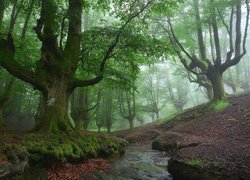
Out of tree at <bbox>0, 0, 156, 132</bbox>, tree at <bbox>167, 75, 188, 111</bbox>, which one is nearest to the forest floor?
tree at <bbox>0, 0, 156, 132</bbox>

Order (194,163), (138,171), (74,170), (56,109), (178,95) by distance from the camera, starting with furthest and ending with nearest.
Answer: (178,95) < (56,109) < (138,171) < (74,170) < (194,163)

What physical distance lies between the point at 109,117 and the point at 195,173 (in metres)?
27.4

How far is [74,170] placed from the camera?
8.48m

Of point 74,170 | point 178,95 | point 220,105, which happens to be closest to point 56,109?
point 74,170

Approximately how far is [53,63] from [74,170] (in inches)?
223

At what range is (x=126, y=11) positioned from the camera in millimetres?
13391

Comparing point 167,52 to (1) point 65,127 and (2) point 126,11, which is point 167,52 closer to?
(2) point 126,11

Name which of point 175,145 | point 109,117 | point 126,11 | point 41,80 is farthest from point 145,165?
point 109,117

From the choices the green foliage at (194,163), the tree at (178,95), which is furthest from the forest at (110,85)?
the tree at (178,95)

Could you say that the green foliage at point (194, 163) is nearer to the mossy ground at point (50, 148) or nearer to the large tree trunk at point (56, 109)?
the mossy ground at point (50, 148)

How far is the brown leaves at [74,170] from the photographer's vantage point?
7.60 m

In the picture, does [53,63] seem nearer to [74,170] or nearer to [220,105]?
[74,170]

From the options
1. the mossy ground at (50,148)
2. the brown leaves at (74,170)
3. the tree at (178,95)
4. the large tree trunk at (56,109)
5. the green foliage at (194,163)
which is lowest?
the brown leaves at (74,170)

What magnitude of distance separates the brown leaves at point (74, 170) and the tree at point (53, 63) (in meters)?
2.36
